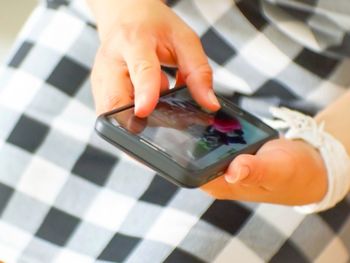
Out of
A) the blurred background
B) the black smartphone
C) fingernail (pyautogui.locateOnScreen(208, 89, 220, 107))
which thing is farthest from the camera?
the blurred background

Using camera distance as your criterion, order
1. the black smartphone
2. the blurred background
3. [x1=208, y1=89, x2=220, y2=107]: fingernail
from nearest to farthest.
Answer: the black smartphone < [x1=208, y1=89, x2=220, y2=107]: fingernail < the blurred background

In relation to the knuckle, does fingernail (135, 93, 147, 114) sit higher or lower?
lower

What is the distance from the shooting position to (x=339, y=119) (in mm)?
688

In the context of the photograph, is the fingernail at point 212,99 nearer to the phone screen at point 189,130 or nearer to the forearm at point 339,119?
the phone screen at point 189,130

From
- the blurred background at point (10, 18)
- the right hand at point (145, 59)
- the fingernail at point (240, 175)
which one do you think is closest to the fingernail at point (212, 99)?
the right hand at point (145, 59)

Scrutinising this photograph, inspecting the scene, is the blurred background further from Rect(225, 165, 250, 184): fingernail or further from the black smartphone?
Rect(225, 165, 250, 184): fingernail

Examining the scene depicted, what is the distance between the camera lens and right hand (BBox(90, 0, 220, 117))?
22.2 inches

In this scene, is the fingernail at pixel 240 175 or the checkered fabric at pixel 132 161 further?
the checkered fabric at pixel 132 161

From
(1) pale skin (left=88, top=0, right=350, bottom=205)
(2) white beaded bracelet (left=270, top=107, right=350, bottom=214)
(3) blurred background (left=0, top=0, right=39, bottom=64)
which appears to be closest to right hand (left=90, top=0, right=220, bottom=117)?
(1) pale skin (left=88, top=0, right=350, bottom=205)

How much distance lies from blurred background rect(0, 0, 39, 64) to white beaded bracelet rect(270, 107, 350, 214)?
0.76 meters

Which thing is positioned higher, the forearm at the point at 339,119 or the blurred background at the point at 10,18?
the forearm at the point at 339,119

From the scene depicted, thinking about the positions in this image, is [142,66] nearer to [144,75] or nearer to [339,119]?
[144,75]

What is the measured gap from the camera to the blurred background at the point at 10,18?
1.25m

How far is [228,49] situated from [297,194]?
0.78ft
